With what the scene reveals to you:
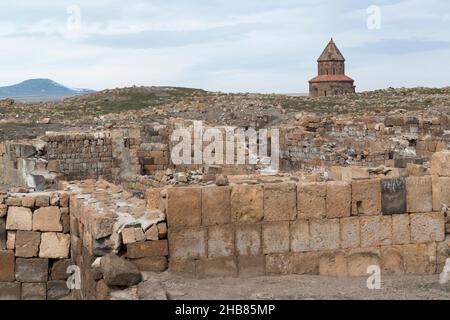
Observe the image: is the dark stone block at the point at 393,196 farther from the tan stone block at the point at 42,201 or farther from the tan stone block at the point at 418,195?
the tan stone block at the point at 42,201

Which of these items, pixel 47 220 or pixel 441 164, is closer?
pixel 441 164

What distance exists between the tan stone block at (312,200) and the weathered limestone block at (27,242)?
3.54 metres

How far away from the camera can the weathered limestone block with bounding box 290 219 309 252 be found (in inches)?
292

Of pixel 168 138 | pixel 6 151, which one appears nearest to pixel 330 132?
pixel 168 138

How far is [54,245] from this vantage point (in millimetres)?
8500

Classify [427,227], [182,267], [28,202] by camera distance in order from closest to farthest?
[182,267] → [427,227] → [28,202]

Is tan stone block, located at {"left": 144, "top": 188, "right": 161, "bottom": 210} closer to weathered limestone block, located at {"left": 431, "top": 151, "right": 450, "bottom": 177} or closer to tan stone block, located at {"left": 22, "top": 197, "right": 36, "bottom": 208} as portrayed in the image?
tan stone block, located at {"left": 22, "top": 197, "right": 36, "bottom": 208}

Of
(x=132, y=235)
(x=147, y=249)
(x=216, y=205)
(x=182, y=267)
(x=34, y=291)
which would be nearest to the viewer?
(x=132, y=235)

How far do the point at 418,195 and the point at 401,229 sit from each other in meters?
0.46

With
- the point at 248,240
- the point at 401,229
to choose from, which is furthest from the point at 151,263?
Result: the point at 401,229

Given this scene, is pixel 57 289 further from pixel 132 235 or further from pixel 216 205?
pixel 216 205

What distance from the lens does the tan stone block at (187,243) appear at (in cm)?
701

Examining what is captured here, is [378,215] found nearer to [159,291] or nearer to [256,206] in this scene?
[256,206]

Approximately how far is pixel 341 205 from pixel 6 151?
11636mm
